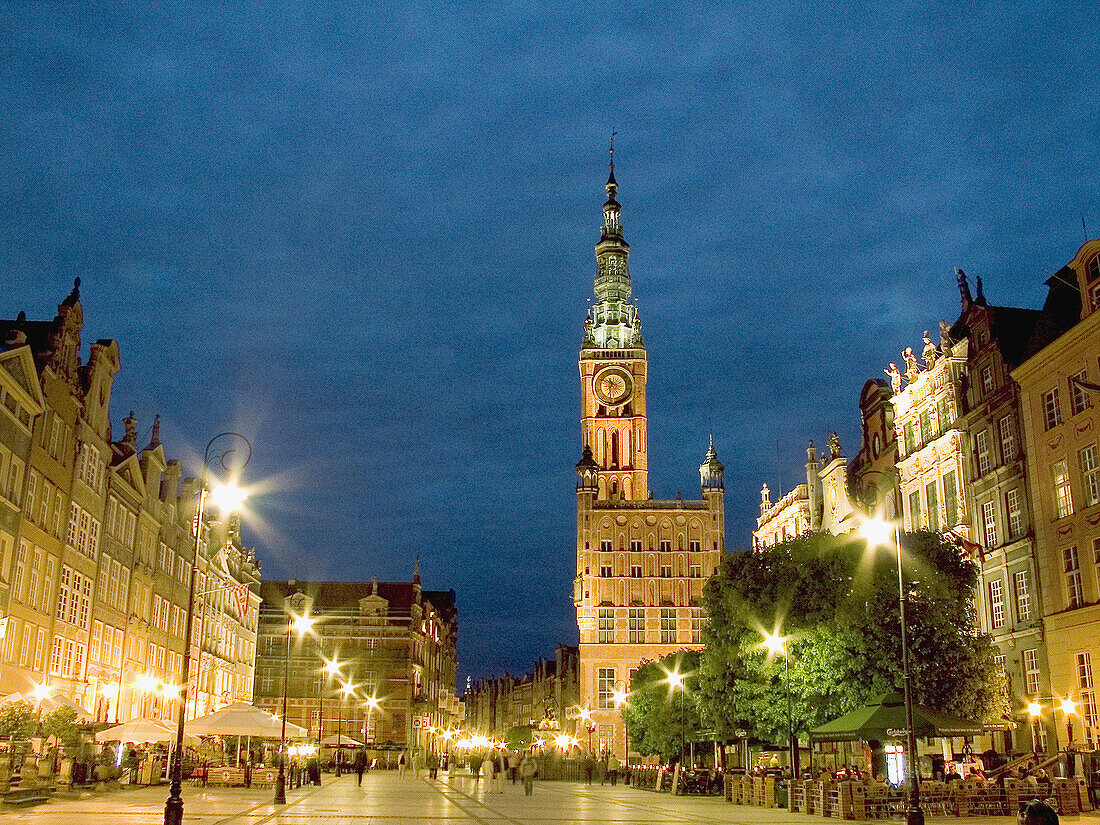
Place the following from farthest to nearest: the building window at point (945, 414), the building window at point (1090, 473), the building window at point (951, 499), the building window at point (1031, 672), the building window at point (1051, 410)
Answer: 1. the building window at point (945, 414)
2. the building window at point (951, 499)
3. the building window at point (1031, 672)
4. the building window at point (1051, 410)
5. the building window at point (1090, 473)

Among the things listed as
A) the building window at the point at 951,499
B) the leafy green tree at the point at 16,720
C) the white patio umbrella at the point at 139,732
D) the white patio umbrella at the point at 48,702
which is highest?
the building window at the point at 951,499

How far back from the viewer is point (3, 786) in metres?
28.0

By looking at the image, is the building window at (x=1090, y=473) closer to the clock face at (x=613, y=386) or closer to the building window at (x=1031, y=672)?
the building window at (x=1031, y=672)

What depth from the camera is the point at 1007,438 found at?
44.7m

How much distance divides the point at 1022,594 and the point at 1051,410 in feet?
24.8

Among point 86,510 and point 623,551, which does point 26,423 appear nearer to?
point 86,510

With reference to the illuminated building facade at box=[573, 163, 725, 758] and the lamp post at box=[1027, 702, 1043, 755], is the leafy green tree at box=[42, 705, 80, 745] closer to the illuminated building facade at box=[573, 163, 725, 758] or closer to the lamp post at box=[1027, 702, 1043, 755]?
the lamp post at box=[1027, 702, 1043, 755]

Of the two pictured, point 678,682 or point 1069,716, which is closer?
point 1069,716

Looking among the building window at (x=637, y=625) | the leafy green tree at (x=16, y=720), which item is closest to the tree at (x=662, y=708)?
the building window at (x=637, y=625)

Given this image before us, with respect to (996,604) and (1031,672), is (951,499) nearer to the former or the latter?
(996,604)

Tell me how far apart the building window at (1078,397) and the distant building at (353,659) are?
2865 inches

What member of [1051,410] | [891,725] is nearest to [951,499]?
[1051,410]

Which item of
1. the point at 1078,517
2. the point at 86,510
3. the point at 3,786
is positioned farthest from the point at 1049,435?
the point at 86,510

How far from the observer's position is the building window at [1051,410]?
133ft
